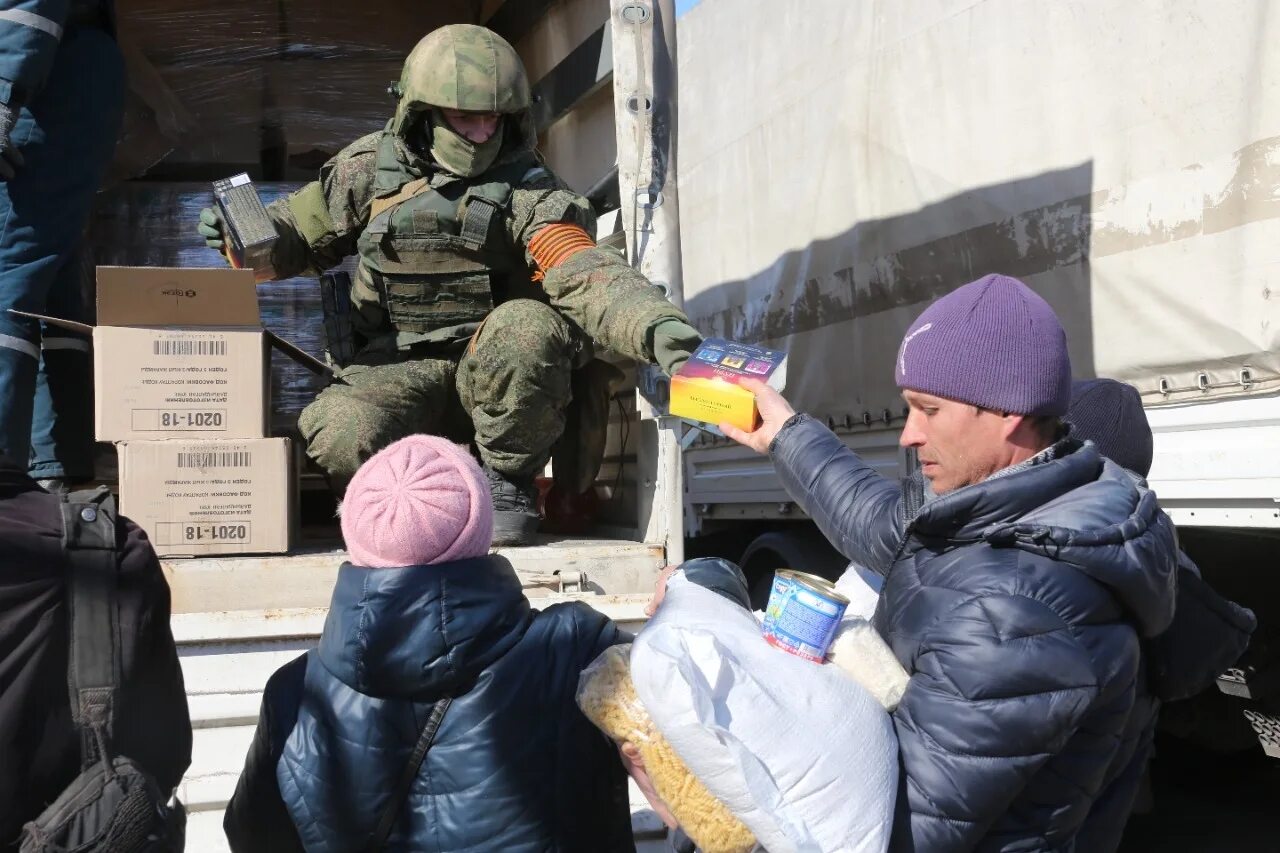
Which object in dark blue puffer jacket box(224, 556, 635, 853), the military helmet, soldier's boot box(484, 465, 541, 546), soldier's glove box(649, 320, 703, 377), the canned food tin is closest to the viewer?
the canned food tin

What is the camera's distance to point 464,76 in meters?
3.36

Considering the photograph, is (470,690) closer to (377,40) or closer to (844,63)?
(844,63)

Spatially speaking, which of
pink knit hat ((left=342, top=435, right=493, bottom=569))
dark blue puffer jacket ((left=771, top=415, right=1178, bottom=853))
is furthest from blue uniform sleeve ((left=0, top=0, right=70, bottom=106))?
dark blue puffer jacket ((left=771, top=415, right=1178, bottom=853))

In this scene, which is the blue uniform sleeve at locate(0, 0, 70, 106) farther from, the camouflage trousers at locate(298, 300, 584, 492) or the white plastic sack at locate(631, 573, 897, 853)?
the white plastic sack at locate(631, 573, 897, 853)

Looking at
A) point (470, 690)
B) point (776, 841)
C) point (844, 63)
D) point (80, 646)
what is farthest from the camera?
point (844, 63)

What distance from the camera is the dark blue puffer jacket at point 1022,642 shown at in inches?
48.4

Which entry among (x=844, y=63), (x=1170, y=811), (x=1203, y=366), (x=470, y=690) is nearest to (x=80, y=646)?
(x=470, y=690)

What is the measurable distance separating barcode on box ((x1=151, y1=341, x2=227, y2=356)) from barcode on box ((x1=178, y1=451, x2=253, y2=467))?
260 millimetres

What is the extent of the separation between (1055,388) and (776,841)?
0.63 m

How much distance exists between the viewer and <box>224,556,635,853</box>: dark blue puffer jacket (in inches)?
62.6

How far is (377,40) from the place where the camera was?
17.5 ft

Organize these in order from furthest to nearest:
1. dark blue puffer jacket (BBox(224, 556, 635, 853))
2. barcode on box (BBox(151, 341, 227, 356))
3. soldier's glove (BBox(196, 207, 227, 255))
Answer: soldier's glove (BBox(196, 207, 227, 255)) → barcode on box (BBox(151, 341, 227, 356)) → dark blue puffer jacket (BBox(224, 556, 635, 853))

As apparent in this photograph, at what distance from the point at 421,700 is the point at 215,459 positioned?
1.49 m

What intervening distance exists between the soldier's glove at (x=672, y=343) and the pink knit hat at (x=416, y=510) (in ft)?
3.77
